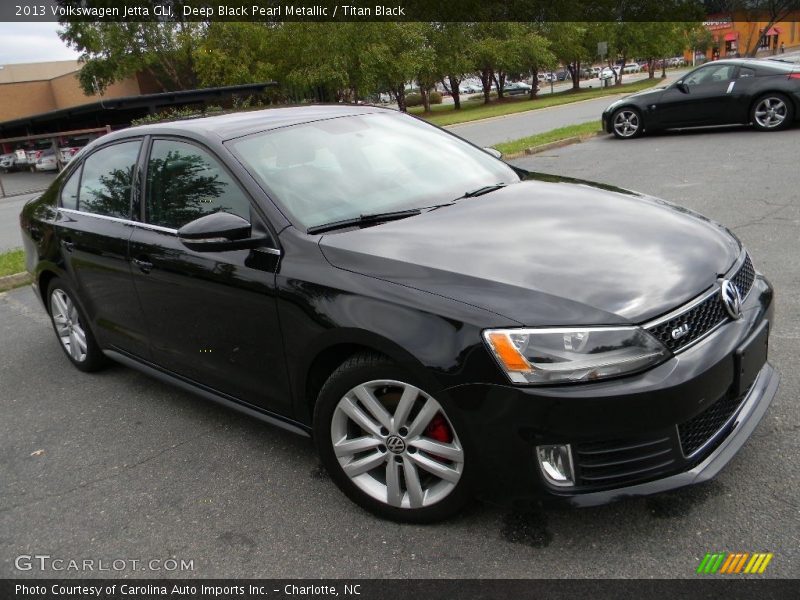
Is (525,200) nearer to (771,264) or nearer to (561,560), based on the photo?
(561,560)

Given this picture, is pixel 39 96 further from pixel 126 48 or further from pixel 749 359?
pixel 749 359

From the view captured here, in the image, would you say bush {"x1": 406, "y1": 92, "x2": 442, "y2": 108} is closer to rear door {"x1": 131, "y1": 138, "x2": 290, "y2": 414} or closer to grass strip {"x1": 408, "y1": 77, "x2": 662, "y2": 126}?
grass strip {"x1": 408, "y1": 77, "x2": 662, "y2": 126}

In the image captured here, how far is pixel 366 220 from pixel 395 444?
1012 millimetres

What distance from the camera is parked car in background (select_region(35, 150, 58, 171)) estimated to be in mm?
29047

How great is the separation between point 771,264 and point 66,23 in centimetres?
5214

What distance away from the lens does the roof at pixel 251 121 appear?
350 centimetres

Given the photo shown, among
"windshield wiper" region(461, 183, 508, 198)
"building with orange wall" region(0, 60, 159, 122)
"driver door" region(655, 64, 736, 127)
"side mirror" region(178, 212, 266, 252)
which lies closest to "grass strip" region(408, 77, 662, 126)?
"driver door" region(655, 64, 736, 127)

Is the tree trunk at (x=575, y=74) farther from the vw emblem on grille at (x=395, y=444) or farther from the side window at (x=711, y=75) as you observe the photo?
the vw emblem on grille at (x=395, y=444)

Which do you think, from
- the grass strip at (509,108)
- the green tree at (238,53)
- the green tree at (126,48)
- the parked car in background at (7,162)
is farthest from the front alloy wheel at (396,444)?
the green tree at (126,48)

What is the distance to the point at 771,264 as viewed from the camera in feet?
17.6

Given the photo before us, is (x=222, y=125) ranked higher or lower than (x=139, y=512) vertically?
higher

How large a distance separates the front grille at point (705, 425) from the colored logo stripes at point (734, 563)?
362mm

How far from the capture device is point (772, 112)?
12.9m
